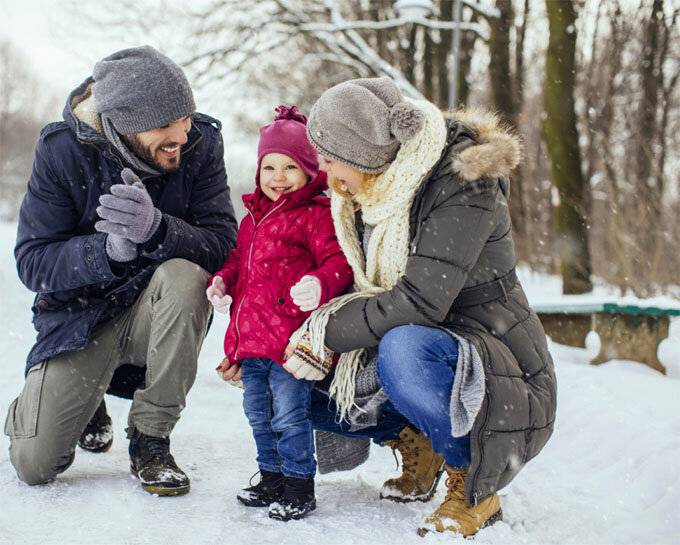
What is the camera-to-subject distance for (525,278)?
14891mm

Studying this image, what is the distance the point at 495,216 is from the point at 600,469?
144 centimetres

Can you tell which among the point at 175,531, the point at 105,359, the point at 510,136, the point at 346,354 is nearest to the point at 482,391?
the point at 346,354

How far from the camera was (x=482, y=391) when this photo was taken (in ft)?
6.37

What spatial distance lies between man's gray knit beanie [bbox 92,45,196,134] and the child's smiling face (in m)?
0.45

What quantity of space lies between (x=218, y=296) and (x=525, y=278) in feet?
43.6

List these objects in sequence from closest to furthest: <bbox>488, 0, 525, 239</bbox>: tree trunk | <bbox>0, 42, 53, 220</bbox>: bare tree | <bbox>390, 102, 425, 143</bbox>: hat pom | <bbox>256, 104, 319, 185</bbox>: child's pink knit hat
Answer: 1. <bbox>390, 102, 425, 143</bbox>: hat pom
2. <bbox>256, 104, 319, 185</bbox>: child's pink knit hat
3. <bbox>488, 0, 525, 239</bbox>: tree trunk
4. <bbox>0, 42, 53, 220</bbox>: bare tree

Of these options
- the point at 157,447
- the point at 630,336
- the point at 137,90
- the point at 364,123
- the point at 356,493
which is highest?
the point at 137,90

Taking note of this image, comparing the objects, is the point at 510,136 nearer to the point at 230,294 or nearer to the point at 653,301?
the point at 230,294

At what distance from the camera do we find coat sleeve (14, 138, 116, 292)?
2473 millimetres

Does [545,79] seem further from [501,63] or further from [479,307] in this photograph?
[479,307]

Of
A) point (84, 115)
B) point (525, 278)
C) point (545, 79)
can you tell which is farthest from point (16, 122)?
point (84, 115)

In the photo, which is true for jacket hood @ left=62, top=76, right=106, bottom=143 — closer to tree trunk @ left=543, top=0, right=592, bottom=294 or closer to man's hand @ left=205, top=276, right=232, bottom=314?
man's hand @ left=205, top=276, right=232, bottom=314

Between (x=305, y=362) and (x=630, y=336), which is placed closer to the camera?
(x=305, y=362)

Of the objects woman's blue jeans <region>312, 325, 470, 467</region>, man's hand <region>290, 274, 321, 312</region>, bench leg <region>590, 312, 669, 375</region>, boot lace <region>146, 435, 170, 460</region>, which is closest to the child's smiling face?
man's hand <region>290, 274, 321, 312</region>
